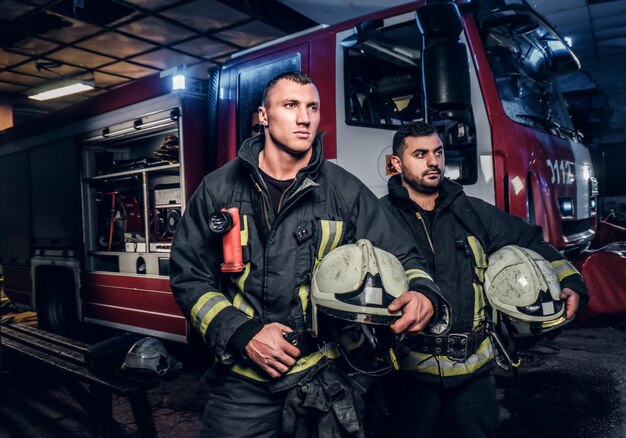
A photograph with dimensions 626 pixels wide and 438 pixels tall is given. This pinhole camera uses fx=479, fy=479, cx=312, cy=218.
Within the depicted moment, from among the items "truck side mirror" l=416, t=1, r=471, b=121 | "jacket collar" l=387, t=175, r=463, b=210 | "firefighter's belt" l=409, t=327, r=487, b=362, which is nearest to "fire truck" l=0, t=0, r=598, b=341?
"truck side mirror" l=416, t=1, r=471, b=121

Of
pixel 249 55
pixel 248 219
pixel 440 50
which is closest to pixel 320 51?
pixel 249 55

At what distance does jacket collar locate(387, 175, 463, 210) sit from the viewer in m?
2.11

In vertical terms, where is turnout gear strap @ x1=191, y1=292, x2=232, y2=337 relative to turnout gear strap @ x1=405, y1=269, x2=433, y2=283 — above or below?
→ below

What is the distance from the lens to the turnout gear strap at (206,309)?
159 cm

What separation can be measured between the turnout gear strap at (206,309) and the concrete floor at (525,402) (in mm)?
1859

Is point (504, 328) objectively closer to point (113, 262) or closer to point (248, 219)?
point (248, 219)

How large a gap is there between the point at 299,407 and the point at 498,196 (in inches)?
74.1

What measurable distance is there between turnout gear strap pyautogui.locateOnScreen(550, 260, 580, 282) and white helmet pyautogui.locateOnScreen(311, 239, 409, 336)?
2.81ft

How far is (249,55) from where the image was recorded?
3742 millimetres

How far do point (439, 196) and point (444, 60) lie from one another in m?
0.77

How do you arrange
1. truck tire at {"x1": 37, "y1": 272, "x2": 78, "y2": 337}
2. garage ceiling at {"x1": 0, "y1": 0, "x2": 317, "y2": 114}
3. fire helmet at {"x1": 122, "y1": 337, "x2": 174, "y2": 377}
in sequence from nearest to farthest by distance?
fire helmet at {"x1": 122, "y1": 337, "x2": 174, "y2": 377}, truck tire at {"x1": 37, "y1": 272, "x2": 78, "y2": 337}, garage ceiling at {"x1": 0, "y1": 0, "x2": 317, "y2": 114}

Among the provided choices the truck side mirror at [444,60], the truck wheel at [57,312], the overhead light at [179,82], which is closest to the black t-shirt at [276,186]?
the truck side mirror at [444,60]

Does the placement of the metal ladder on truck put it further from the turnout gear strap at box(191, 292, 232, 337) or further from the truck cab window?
the truck cab window

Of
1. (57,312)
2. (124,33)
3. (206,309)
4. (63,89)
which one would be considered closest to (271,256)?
(206,309)
